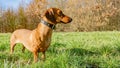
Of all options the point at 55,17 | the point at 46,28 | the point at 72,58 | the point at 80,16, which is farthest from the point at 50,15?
the point at 80,16

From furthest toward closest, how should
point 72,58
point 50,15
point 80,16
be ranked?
point 80,16 → point 50,15 → point 72,58

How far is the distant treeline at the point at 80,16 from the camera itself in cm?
3051

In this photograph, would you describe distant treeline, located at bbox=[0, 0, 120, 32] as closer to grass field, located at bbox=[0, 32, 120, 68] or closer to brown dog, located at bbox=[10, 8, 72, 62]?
grass field, located at bbox=[0, 32, 120, 68]

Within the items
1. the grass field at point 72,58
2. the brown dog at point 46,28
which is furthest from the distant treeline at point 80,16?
the brown dog at point 46,28

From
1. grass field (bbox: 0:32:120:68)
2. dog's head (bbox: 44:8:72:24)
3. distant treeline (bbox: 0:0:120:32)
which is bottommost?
distant treeline (bbox: 0:0:120:32)

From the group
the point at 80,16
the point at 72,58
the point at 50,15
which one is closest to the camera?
the point at 72,58

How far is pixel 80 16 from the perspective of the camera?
32.5 metres

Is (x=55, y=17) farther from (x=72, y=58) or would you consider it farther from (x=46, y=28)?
(x=72, y=58)

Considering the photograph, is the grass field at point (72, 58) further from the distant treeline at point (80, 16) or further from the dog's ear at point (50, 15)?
the distant treeline at point (80, 16)

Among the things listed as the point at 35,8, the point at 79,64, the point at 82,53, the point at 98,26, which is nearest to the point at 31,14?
the point at 35,8

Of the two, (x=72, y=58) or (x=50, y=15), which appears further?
(x=50, y=15)

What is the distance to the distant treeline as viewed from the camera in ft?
100

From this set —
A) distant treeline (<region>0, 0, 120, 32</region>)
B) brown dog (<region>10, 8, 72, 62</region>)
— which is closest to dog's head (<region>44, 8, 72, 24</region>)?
brown dog (<region>10, 8, 72, 62</region>)

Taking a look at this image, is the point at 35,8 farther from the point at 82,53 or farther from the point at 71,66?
the point at 71,66
